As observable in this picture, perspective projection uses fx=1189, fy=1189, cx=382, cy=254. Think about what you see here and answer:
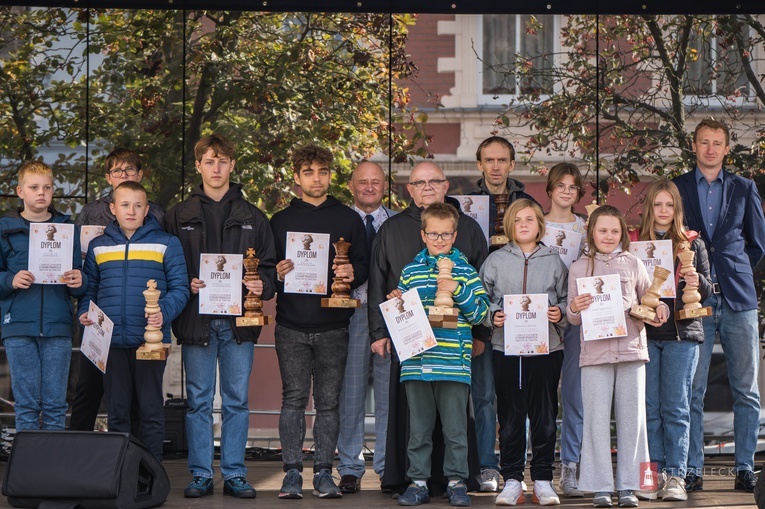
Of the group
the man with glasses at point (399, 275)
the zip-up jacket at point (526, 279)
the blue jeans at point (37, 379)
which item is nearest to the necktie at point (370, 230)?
the man with glasses at point (399, 275)

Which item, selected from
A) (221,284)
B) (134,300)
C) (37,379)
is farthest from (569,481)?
(37,379)

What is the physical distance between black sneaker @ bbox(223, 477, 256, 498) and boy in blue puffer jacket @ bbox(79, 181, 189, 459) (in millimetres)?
471

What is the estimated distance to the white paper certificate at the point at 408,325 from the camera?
6.72 meters

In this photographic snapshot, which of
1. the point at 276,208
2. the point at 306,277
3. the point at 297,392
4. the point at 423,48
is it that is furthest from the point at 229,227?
the point at 423,48

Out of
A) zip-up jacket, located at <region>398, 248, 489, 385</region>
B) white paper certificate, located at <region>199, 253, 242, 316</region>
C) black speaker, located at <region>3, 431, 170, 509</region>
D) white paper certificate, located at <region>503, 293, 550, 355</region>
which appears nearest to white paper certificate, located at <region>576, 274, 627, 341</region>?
white paper certificate, located at <region>503, 293, 550, 355</region>

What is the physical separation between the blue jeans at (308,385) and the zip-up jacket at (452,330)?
1.71 feet

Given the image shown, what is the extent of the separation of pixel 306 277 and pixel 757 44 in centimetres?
429

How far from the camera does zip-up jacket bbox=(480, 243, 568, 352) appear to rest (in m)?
6.97

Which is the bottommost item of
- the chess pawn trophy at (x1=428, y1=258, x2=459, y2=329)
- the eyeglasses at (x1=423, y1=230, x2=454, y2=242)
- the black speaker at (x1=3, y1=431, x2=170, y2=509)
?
the black speaker at (x1=3, y1=431, x2=170, y2=509)

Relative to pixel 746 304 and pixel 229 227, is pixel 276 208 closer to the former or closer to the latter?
pixel 229 227

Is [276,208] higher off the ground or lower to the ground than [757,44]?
lower

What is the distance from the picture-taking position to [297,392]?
7148 millimetres

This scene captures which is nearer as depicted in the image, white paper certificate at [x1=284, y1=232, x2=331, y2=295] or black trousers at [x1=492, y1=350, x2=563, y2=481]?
black trousers at [x1=492, y1=350, x2=563, y2=481]

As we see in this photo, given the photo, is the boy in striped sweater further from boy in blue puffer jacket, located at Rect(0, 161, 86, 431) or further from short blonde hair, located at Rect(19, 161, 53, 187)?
short blonde hair, located at Rect(19, 161, 53, 187)
